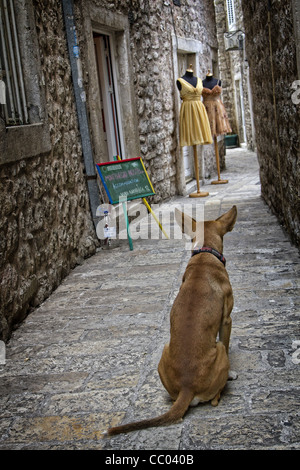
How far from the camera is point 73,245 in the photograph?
6199 millimetres

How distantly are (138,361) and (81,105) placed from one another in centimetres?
383

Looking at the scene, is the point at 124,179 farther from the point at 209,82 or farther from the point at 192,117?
the point at 209,82

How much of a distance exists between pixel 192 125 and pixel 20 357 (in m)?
7.24

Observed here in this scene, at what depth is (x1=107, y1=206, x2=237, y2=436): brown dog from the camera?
2.71 meters

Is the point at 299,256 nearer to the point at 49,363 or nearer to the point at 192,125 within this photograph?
the point at 49,363

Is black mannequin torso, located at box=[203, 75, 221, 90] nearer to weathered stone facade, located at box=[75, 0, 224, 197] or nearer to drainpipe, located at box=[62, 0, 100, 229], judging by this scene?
weathered stone facade, located at box=[75, 0, 224, 197]

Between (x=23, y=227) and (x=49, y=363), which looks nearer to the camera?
(x=49, y=363)

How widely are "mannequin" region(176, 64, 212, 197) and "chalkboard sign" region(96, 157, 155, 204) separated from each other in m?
3.34

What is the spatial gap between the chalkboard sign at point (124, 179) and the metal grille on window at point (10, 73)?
157cm

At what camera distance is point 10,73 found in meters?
5.05

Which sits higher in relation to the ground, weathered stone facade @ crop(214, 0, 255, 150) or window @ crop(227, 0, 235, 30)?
window @ crop(227, 0, 235, 30)

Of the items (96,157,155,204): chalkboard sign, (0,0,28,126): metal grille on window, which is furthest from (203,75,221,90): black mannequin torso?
(0,0,28,126): metal grille on window

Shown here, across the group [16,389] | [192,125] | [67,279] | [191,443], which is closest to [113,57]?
[192,125]

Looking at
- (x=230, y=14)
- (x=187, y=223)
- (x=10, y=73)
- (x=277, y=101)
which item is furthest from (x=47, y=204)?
(x=230, y=14)
